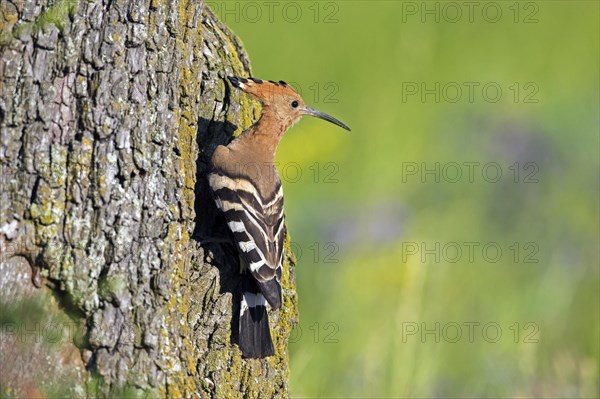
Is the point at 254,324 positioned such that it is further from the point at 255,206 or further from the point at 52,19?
the point at 52,19

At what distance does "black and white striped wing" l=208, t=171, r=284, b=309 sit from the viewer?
11.5 ft

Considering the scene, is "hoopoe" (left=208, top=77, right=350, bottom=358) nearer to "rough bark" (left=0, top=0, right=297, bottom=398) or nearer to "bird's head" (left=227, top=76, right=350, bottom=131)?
"bird's head" (left=227, top=76, right=350, bottom=131)

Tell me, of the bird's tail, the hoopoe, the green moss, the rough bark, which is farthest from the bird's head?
the green moss

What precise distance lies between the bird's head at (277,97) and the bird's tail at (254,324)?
2.40ft

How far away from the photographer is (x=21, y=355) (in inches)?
116

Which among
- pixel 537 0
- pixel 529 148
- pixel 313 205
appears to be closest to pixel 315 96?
pixel 313 205

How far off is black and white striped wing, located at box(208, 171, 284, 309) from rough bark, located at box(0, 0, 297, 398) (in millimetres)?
328

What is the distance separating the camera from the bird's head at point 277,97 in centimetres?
387

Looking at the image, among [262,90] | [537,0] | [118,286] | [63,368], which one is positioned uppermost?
[537,0]

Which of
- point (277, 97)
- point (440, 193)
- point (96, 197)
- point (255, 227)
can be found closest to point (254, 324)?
point (255, 227)

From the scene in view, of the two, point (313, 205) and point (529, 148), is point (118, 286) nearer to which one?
point (313, 205)

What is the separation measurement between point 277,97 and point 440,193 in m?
3.58

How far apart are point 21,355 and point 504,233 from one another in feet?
16.0

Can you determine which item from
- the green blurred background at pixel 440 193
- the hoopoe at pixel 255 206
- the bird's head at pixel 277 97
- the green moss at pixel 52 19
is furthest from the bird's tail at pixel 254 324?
the green blurred background at pixel 440 193
